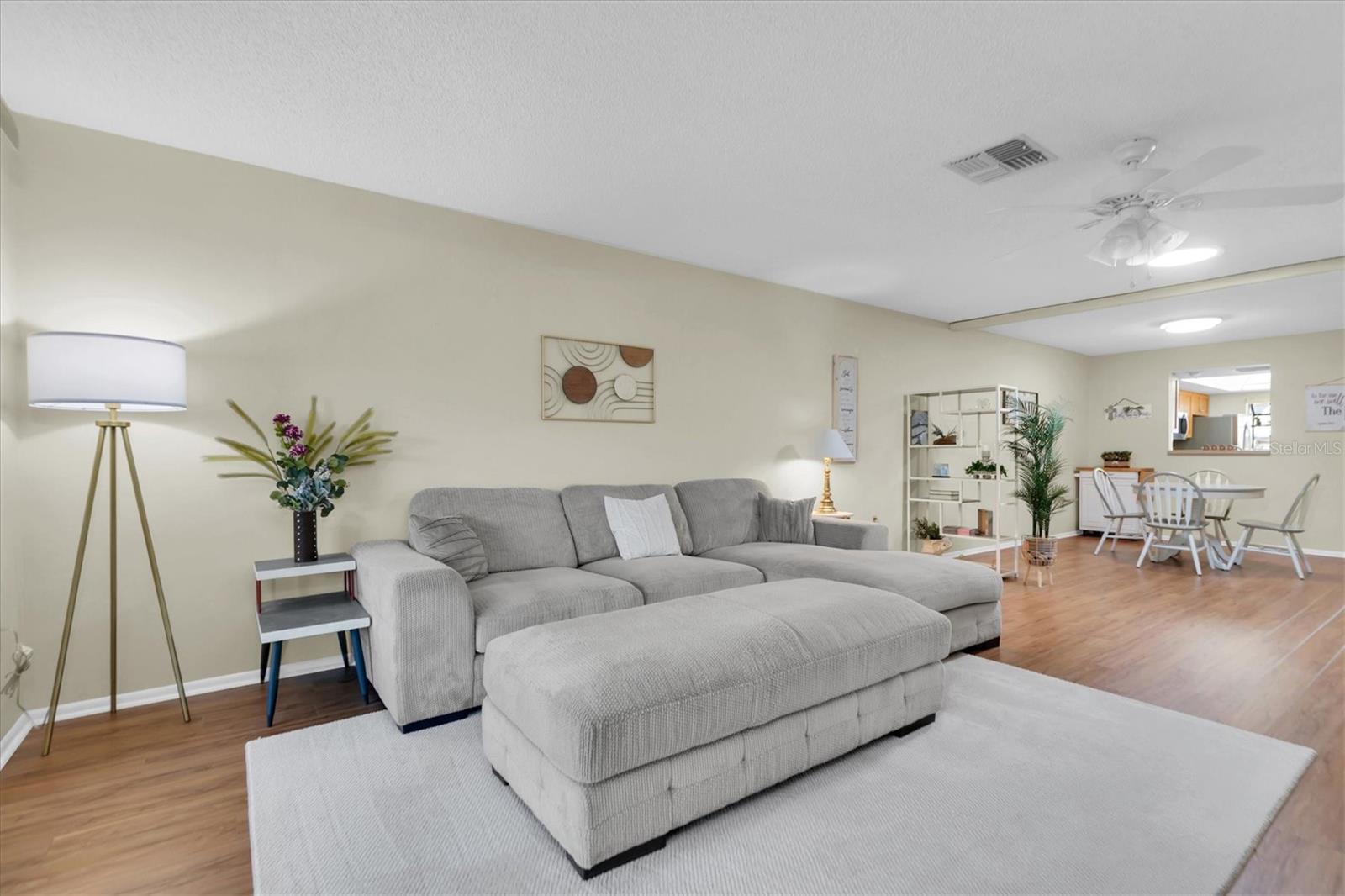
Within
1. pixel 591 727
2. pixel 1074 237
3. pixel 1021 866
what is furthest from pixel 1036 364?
pixel 591 727

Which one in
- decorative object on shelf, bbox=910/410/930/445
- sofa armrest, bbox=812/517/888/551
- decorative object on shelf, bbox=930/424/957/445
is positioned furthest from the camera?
decorative object on shelf, bbox=910/410/930/445

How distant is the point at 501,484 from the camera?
3732 millimetres

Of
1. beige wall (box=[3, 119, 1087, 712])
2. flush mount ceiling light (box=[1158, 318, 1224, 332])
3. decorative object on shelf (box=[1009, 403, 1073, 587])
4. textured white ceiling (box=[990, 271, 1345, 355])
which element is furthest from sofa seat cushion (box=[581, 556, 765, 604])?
flush mount ceiling light (box=[1158, 318, 1224, 332])

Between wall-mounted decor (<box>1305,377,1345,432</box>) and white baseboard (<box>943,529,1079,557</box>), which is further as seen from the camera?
wall-mounted decor (<box>1305,377,1345,432</box>)

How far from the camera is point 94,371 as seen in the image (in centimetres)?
227

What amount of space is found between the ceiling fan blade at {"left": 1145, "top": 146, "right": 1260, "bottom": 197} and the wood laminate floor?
212 cm

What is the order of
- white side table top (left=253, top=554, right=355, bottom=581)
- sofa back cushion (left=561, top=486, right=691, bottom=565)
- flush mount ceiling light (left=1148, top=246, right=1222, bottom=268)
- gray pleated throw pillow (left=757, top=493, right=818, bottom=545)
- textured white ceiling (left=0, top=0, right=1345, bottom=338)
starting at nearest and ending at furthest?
textured white ceiling (left=0, top=0, right=1345, bottom=338) < white side table top (left=253, top=554, right=355, bottom=581) < sofa back cushion (left=561, top=486, right=691, bottom=565) < flush mount ceiling light (left=1148, top=246, right=1222, bottom=268) < gray pleated throw pillow (left=757, top=493, right=818, bottom=545)

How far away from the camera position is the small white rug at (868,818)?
63.3 inches

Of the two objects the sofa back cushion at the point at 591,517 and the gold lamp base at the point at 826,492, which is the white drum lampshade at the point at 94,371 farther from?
the gold lamp base at the point at 826,492

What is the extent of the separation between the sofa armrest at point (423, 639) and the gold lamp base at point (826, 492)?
131 inches

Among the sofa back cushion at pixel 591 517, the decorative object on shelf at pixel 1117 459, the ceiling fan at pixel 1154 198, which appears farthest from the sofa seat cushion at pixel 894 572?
Answer: the decorative object on shelf at pixel 1117 459

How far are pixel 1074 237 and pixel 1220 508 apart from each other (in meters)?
5.24

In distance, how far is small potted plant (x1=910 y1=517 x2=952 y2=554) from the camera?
18.9ft

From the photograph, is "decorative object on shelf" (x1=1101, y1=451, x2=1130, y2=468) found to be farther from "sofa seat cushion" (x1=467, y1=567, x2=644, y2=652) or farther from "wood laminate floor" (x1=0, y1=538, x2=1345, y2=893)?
"sofa seat cushion" (x1=467, y1=567, x2=644, y2=652)
